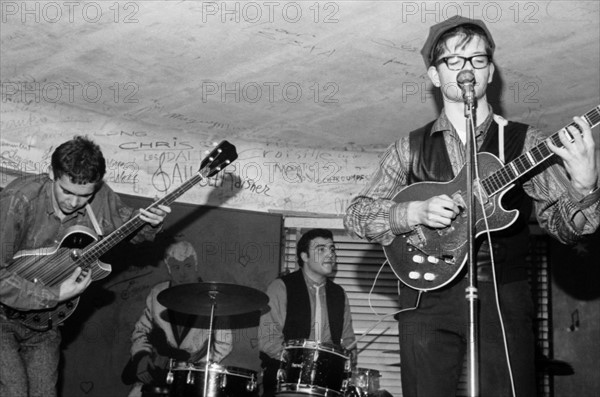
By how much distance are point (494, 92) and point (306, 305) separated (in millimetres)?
2753

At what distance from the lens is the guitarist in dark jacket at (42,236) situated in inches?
173

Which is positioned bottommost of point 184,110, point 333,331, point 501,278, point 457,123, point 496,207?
point 333,331

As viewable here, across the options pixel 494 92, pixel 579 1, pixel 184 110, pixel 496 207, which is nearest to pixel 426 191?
pixel 496 207

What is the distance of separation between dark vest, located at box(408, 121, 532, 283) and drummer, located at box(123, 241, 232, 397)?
3.99 meters

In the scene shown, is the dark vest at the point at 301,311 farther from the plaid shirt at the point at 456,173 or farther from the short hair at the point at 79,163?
the plaid shirt at the point at 456,173

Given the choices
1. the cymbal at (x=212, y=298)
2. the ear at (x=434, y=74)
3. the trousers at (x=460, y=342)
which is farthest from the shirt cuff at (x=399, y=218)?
the cymbal at (x=212, y=298)

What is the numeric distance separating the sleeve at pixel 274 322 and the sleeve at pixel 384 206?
403 centimetres

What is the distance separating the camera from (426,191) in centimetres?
313

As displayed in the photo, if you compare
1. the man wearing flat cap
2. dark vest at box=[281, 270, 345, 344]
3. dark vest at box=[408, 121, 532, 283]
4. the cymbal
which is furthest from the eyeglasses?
dark vest at box=[281, 270, 345, 344]

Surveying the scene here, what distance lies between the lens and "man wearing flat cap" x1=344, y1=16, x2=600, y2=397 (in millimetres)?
2725

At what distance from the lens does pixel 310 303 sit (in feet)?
24.4

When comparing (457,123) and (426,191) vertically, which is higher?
(457,123)

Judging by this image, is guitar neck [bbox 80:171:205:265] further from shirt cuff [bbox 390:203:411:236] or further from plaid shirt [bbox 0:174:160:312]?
shirt cuff [bbox 390:203:411:236]

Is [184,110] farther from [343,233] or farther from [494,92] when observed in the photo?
[494,92]
